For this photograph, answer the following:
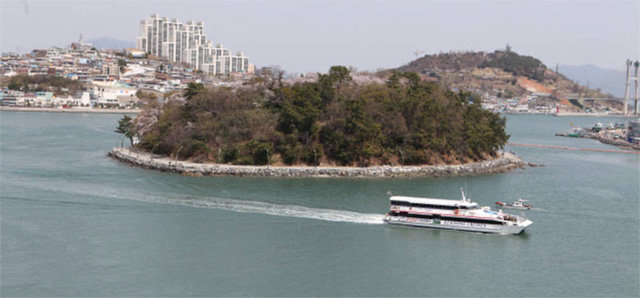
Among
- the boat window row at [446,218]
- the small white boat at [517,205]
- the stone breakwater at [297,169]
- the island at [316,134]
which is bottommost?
the boat window row at [446,218]

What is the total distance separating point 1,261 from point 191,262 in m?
4.15

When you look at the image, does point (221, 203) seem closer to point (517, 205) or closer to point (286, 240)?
point (286, 240)

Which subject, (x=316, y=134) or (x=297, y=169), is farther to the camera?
(x=316, y=134)

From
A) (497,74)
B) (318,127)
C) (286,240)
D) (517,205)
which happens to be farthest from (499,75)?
(286,240)

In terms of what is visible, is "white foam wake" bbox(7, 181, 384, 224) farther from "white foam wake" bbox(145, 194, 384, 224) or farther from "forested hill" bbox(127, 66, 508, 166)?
"forested hill" bbox(127, 66, 508, 166)

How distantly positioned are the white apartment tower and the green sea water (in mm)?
88503

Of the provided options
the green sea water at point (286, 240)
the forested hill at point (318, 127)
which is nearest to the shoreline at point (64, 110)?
the forested hill at point (318, 127)

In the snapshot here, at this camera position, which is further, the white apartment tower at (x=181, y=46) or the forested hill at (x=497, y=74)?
the forested hill at (x=497, y=74)

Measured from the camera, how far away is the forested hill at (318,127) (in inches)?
1044

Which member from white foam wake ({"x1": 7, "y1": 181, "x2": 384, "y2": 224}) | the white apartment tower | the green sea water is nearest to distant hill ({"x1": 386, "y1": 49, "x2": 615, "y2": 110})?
the white apartment tower

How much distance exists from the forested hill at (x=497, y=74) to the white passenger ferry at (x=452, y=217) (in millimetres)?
99802

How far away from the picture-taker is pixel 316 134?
27.0 metres

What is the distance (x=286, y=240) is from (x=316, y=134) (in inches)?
470

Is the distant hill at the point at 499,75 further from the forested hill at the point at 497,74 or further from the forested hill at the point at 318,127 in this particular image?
the forested hill at the point at 318,127
